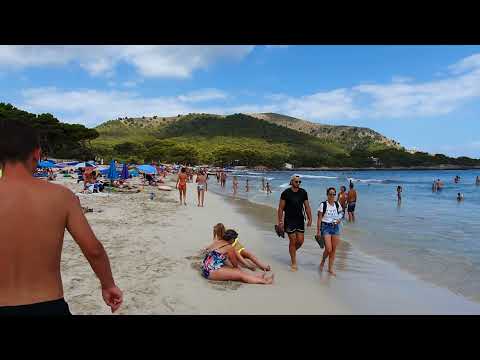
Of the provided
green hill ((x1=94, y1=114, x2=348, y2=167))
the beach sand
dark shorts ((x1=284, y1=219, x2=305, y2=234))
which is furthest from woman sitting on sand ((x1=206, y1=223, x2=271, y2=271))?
green hill ((x1=94, y1=114, x2=348, y2=167))

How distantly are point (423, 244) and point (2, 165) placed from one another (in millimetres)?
10108

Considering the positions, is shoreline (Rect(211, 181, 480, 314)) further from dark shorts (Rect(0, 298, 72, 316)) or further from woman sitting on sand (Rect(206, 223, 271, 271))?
dark shorts (Rect(0, 298, 72, 316))

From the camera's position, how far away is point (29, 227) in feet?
5.20

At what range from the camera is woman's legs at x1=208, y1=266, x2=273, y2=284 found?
5.41 m

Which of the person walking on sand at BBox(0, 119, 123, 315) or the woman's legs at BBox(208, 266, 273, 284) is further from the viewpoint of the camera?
the woman's legs at BBox(208, 266, 273, 284)

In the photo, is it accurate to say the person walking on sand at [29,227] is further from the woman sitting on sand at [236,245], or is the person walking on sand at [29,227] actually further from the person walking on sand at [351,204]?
the person walking on sand at [351,204]

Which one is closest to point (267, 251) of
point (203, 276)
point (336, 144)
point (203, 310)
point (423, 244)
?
point (203, 276)

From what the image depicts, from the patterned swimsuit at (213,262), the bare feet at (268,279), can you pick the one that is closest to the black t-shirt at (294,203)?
the bare feet at (268,279)

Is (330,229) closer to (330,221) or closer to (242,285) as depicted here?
(330,221)

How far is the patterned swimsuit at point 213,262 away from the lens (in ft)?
18.2

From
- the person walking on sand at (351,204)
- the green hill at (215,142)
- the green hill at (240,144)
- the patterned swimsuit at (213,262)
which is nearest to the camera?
the patterned swimsuit at (213,262)

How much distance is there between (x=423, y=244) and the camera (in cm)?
962

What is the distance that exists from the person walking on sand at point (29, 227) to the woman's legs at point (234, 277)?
12.7ft

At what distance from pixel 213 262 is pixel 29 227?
4.16m
